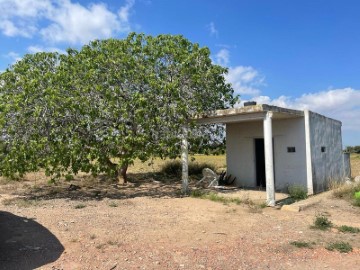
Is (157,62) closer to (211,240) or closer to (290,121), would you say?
(290,121)

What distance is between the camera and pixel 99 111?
11680 millimetres

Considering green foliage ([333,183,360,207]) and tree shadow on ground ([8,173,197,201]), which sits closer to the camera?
green foliage ([333,183,360,207])

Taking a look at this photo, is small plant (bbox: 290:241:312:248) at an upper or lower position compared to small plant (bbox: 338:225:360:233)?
lower

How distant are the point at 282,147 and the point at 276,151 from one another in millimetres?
284

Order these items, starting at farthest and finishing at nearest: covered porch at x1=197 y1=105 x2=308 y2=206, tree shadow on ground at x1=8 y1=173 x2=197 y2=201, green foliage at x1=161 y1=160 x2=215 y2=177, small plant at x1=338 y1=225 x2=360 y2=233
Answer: green foliage at x1=161 y1=160 x2=215 y2=177 < tree shadow on ground at x1=8 y1=173 x2=197 y2=201 < covered porch at x1=197 y1=105 x2=308 y2=206 < small plant at x1=338 y1=225 x2=360 y2=233

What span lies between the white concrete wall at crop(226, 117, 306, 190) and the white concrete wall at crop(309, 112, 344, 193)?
466 millimetres

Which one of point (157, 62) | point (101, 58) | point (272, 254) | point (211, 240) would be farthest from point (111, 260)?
point (157, 62)

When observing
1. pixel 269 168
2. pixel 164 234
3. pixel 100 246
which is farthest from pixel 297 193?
pixel 100 246

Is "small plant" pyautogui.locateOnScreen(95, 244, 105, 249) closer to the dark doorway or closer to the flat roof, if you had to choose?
the flat roof

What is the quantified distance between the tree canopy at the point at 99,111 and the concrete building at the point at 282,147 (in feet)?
5.41

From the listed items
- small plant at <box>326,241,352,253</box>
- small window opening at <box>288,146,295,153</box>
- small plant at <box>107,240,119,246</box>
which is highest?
small window opening at <box>288,146,295,153</box>

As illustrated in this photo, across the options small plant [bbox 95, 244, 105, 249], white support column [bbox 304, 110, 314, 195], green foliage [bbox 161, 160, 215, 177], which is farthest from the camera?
green foliage [bbox 161, 160, 215, 177]

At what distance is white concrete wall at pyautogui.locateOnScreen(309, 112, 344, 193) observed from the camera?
13.3 m

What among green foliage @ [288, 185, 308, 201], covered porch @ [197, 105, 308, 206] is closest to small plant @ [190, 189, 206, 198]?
covered porch @ [197, 105, 308, 206]
